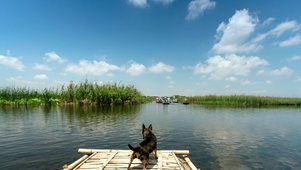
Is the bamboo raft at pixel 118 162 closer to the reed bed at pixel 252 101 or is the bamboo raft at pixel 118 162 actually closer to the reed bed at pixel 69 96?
the reed bed at pixel 69 96

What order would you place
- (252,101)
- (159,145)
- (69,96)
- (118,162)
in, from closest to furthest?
(118,162) < (159,145) < (69,96) < (252,101)

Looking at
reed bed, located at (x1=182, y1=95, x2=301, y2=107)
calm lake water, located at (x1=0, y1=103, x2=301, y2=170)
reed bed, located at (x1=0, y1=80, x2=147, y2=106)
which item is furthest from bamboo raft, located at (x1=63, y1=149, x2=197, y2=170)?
reed bed, located at (x1=182, y1=95, x2=301, y2=107)

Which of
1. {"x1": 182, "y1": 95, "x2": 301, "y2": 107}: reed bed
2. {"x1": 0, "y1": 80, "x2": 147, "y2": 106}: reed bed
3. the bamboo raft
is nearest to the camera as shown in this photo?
the bamboo raft

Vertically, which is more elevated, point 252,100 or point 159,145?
point 252,100

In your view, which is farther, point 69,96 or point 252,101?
point 252,101

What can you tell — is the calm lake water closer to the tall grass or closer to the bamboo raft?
the bamboo raft

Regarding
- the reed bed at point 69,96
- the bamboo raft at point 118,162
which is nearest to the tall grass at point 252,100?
the reed bed at point 69,96

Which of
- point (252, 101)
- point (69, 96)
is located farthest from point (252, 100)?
point (69, 96)

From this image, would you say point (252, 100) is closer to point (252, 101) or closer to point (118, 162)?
point (252, 101)

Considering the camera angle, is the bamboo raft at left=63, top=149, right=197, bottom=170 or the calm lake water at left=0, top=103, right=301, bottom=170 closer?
the bamboo raft at left=63, top=149, right=197, bottom=170

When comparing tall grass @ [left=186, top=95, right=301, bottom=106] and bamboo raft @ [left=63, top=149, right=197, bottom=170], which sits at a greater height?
tall grass @ [left=186, top=95, right=301, bottom=106]

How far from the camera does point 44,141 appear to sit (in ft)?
54.9

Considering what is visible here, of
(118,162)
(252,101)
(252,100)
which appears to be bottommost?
(118,162)

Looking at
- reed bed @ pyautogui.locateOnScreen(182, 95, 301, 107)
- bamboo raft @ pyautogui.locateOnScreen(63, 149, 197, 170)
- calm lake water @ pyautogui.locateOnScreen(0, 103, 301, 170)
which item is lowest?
calm lake water @ pyautogui.locateOnScreen(0, 103, 301, 170)
